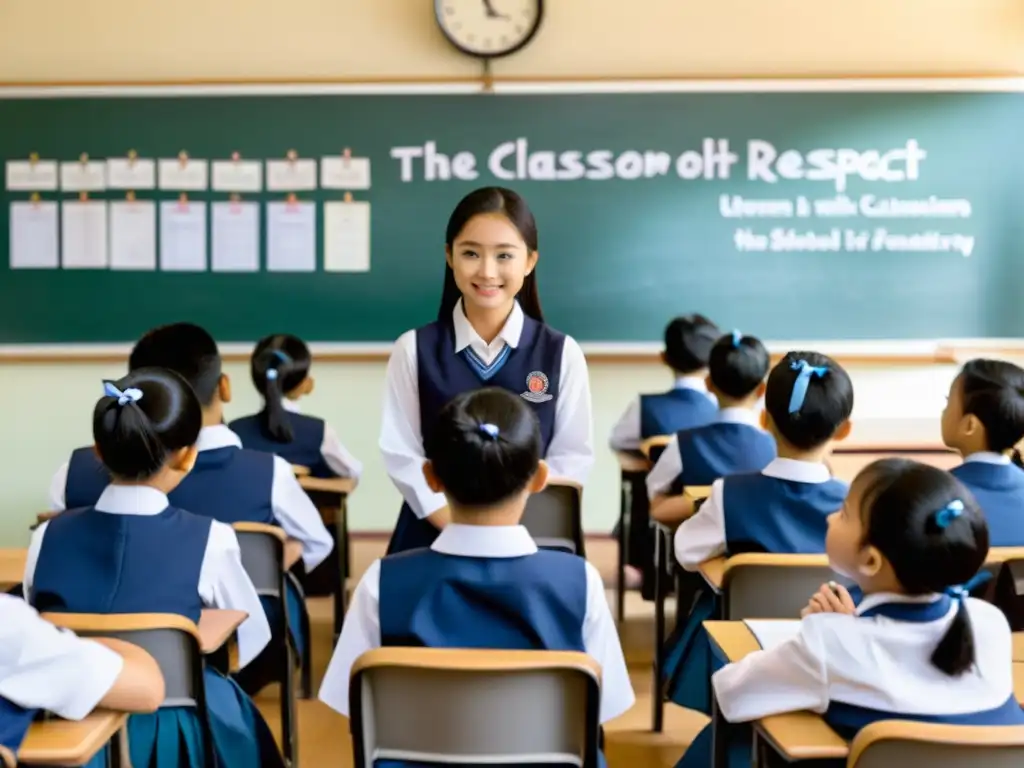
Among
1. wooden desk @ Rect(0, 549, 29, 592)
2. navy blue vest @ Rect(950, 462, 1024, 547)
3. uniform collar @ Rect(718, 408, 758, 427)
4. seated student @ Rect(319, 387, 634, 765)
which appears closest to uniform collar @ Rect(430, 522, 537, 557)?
seated student @ Rect(319, 387, 634, 765)

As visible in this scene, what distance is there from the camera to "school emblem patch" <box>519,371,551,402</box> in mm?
2275

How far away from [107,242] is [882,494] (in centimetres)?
403

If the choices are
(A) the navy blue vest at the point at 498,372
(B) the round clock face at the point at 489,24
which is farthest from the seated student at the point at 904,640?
(B) the round clock face at the point at 489,24

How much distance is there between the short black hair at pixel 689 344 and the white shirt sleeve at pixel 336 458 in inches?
47.2

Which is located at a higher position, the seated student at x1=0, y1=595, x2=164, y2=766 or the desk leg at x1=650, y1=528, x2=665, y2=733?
the seated student at x1=0, y1=595, x2=164, y2=766

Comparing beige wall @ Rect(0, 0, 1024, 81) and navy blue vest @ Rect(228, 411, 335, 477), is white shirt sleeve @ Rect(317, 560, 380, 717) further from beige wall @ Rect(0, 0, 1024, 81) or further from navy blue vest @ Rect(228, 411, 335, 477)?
beige wall @ Rect(0, 0, 1024, 81)

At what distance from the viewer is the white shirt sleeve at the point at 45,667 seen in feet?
4.24

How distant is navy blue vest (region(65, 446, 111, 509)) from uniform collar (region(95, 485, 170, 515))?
0.77 metres

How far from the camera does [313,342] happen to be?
4688 millimetres

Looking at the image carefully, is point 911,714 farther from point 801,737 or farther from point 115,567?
point 115,567

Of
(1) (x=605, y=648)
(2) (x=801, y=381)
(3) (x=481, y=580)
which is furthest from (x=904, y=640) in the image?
(2) (x=801, y=381)

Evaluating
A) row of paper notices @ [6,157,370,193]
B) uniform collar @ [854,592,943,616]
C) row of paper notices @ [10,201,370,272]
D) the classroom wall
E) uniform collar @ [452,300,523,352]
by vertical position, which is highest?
the classroom wall

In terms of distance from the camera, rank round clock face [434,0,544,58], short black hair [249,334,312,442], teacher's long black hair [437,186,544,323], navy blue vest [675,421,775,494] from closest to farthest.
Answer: teacher's long black hair [437,186,544,323]
navy blue vest [675,421,775,494]
short black hair [249,334,312,442]
round clock face [434,0,544,58]

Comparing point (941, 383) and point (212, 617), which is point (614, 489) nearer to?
point (941, 383)
